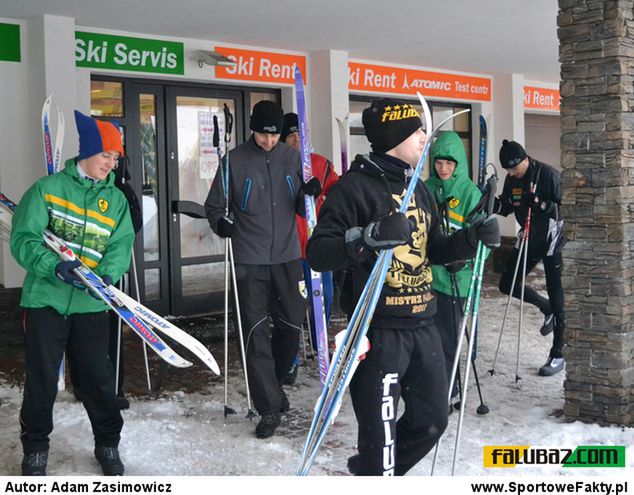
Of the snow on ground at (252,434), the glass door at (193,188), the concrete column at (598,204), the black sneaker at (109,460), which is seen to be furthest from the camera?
the glass door at (193,188)

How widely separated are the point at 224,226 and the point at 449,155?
1.40m

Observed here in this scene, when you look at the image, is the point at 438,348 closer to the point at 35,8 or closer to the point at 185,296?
the point at 35,8

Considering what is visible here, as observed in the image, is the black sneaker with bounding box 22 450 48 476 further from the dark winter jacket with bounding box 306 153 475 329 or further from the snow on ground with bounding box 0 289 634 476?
the dark winter jacket with bounding box 306 153 475 329

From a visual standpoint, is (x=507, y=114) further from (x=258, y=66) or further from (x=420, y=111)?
(x=258, y=66)

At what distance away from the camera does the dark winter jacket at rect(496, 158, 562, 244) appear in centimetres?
600

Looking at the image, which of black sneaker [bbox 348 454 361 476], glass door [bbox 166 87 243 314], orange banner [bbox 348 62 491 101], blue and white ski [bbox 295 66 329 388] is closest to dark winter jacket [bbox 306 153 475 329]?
black sneaker [bbox 348 454 361 476]

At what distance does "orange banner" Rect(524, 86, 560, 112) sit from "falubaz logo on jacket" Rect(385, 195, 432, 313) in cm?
1165

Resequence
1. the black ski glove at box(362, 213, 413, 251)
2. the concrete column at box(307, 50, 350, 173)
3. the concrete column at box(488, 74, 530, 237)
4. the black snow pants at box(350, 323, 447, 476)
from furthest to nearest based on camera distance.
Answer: the concrete column at box(488, 74, 530, 237)
the concrete column at box(307, 50, 350, 173)
the black snow pants at box(350, 323, 447, 476)
the black ski glove at box(362, 213, 413, 251)

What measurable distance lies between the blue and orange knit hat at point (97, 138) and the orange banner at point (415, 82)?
709 centimetres

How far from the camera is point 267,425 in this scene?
4656 mm

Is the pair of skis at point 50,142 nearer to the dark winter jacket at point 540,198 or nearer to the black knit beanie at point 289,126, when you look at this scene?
the black knit beanie at point 289,126

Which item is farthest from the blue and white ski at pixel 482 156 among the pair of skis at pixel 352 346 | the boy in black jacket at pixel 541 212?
the pair of skis at pixel 352 346

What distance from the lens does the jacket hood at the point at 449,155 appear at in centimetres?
484

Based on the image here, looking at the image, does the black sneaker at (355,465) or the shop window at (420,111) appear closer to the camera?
the black sneaker at (355,465)
